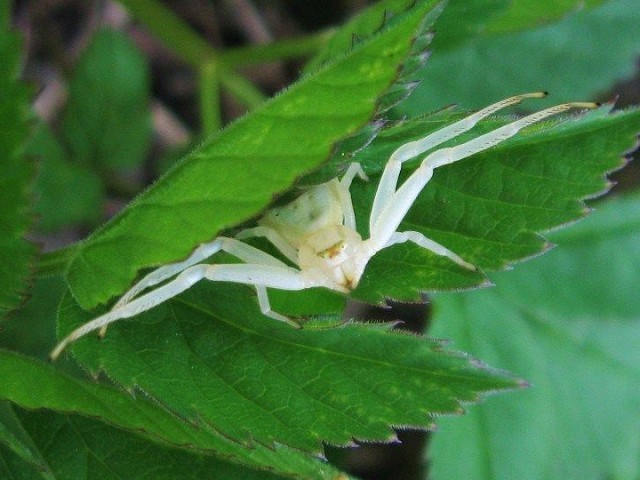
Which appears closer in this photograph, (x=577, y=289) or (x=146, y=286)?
(x=146, y=286)

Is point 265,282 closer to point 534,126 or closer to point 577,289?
point 534,126

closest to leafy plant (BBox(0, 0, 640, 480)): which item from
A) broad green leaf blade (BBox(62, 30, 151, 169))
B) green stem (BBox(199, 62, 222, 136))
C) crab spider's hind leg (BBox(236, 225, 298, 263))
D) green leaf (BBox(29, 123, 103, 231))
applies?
crab spider's hind leg (BBox(236, 225, 298, 263))

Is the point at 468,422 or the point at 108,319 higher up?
the point at 108,319

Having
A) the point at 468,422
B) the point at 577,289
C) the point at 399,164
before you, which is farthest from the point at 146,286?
the point at 577,289

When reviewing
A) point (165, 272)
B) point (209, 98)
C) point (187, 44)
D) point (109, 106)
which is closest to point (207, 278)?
point (165, 272)

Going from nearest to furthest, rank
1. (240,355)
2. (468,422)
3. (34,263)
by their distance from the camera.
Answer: (34,263) → (240,355) → (468,422)

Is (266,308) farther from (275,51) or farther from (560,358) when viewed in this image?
(560,358)
